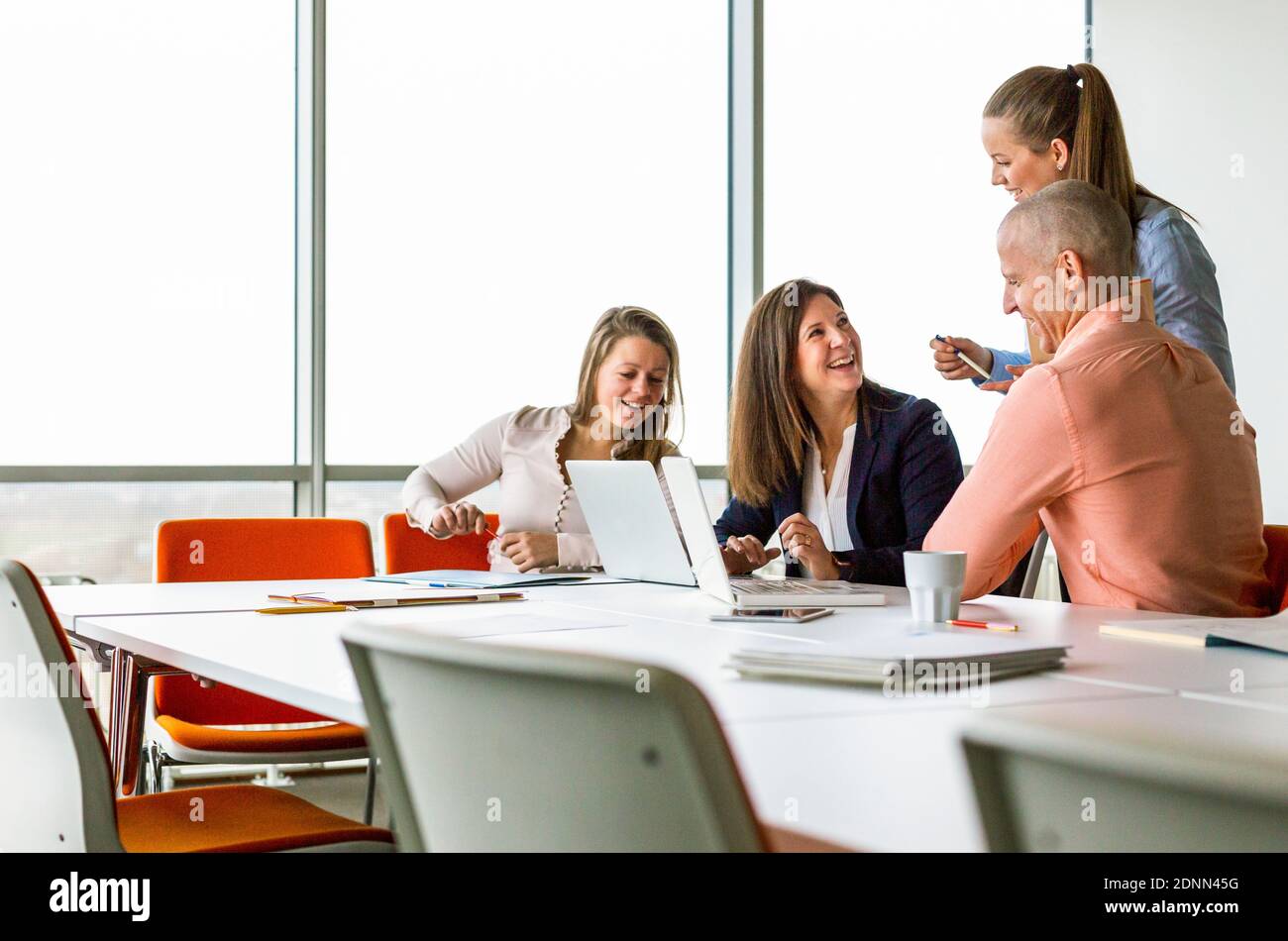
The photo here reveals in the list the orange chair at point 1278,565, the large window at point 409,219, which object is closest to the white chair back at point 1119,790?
→ the orange chair at point 1278,565

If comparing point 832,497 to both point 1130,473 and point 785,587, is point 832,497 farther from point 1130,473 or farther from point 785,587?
point 1130,473

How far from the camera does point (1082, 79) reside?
8.75ft

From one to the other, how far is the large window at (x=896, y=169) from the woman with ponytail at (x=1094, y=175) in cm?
200

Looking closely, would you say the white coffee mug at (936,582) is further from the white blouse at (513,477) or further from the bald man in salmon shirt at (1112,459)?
the white blouse at (513,477)

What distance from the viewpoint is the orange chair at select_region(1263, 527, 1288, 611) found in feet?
6.48

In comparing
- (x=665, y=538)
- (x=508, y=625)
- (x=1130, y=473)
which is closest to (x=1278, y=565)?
(x=1130, y=473)

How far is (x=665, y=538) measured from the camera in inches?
93.5

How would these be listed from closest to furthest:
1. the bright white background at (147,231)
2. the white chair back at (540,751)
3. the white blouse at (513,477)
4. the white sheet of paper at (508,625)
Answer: the white chair back at (540,751)
the white sheet of paper at (508,625)
the white blouse at (513,477)
the bright white background at (147,231)

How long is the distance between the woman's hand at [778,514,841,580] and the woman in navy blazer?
0.26 m

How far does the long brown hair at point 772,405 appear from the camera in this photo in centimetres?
279

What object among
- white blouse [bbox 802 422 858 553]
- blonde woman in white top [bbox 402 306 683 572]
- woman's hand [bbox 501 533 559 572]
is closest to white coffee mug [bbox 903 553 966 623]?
white blouse [bbox 802 422 858 553]

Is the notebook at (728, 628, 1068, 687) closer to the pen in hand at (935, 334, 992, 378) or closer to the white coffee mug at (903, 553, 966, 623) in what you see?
the white coffee mug at (903, 553, 966, 623)

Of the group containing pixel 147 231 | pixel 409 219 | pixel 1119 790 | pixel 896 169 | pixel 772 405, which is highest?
pixel 896 169

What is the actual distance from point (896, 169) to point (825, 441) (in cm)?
251
